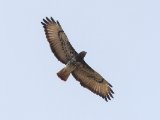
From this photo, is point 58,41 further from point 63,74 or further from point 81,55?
point 63,74

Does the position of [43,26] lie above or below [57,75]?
above

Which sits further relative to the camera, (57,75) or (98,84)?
(98,84)

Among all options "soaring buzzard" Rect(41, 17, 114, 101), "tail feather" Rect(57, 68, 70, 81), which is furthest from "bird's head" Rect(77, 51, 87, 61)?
"tail feather" Rect(57, 68, 70, 81)

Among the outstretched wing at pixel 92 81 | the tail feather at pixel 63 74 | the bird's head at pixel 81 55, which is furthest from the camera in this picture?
the outstretched wing at pixel 92 81

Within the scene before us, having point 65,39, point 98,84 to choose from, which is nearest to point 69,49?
point 65,39

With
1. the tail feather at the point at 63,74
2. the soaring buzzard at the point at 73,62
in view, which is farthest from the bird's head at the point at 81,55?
the tail feather at the point at 63,74

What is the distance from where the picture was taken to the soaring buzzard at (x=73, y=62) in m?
22.9

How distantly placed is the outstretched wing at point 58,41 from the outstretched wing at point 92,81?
70 centimetres

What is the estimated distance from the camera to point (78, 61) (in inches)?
904

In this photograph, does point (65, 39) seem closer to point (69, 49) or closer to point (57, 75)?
point (69, 49)

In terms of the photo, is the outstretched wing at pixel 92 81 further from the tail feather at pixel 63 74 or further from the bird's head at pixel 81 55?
the tail feather at pixel 63 74

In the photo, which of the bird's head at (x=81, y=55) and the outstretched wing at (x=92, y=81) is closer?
the bird's head at (x=81, y=55)

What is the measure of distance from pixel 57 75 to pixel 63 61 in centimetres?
109

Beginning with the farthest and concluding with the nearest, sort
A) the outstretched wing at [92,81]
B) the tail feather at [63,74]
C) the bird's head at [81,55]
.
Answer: the outstretched wing at [92,81]
the bird's head at [81,55]
the tail feather at [63,74]
